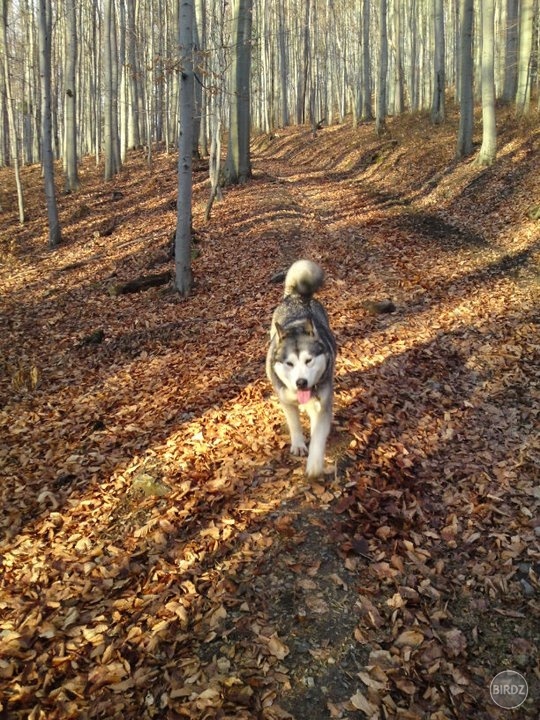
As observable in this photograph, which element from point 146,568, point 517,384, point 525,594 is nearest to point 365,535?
point 525,594

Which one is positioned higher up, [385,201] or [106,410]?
[385,201]

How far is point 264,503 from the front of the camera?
500 cm

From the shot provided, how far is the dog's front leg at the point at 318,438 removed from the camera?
16.6ft

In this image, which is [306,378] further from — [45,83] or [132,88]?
[132,88]

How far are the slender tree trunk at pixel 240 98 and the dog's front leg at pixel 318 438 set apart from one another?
1705cm

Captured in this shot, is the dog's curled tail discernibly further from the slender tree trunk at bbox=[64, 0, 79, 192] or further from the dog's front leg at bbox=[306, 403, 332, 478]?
the slender tree trunk at bbox=[64, 0, 79, 192]

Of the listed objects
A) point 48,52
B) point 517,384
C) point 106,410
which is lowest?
point 106,410

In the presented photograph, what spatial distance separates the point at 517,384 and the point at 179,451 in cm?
472

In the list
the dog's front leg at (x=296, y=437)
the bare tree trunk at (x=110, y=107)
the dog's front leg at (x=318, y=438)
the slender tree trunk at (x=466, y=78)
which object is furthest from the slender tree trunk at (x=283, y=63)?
the dog's front leg at (x=318, y=438)

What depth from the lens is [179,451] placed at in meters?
6.12

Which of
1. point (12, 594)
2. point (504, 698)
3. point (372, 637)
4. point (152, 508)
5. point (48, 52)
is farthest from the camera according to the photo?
point (48, 52)

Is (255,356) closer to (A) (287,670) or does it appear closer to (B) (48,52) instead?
(A) (287,670)

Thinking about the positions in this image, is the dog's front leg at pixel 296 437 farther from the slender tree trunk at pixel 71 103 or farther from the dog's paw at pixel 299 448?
the slender tree trunk at pixel 71 103

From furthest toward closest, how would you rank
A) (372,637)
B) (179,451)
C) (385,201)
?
(385,201) → (179,451) → (372,637)
